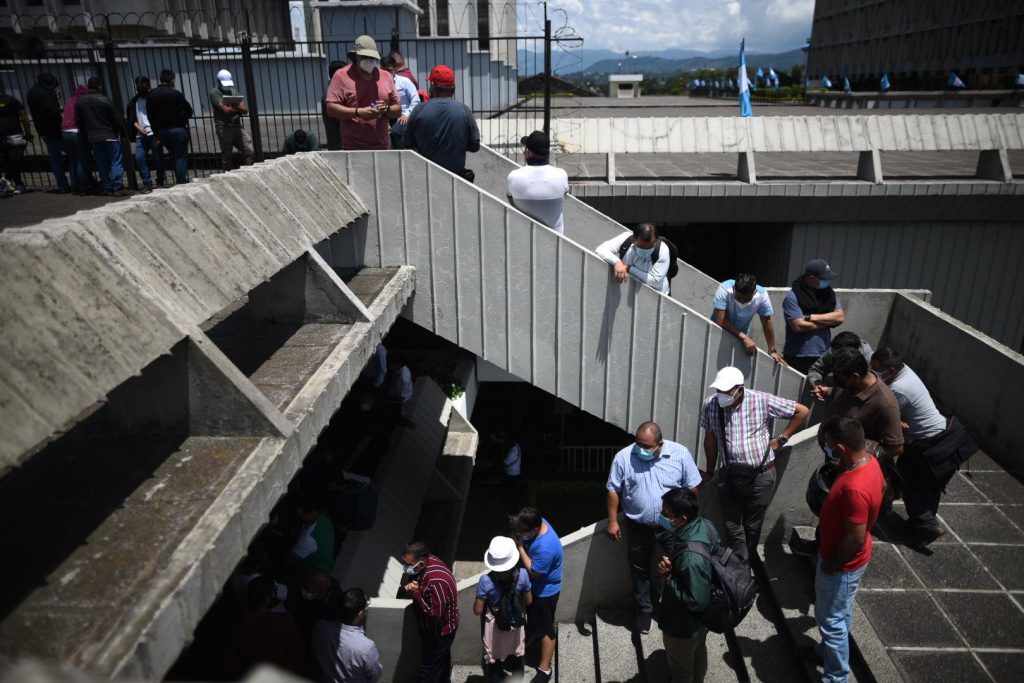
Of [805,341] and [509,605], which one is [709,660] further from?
[805,341]

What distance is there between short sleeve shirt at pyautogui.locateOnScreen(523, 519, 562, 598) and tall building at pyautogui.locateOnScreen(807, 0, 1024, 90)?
45.3 metres

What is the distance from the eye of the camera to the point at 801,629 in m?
5.17

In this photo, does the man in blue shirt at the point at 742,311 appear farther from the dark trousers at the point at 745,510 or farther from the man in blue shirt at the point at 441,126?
the man in blue shirt at the point at 441,126

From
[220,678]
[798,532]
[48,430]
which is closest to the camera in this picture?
[48,430]

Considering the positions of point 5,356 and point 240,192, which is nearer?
point 5,356

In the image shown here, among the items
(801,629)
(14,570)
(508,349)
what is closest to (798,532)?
(801,629)

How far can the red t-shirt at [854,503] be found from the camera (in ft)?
13.5

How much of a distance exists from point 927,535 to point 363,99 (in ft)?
21.6

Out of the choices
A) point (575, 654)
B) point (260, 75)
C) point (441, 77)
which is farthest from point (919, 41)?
point (575, 654)

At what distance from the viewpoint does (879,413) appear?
4.93m

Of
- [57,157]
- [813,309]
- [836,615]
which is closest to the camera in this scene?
[836,615]

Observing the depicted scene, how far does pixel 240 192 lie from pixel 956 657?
5.95 meters

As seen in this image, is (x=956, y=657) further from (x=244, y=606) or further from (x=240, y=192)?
(x=240, y=192)

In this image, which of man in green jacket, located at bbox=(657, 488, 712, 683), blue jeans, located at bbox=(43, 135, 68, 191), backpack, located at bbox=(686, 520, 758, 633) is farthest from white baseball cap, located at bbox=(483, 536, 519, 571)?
blue jeans, located at bbox=(43, 135, 68, 191)
